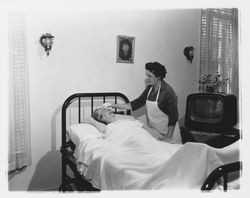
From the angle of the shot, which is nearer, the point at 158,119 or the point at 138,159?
the point at 138,159

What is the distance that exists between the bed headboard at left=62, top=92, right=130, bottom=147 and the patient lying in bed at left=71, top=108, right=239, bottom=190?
223mm

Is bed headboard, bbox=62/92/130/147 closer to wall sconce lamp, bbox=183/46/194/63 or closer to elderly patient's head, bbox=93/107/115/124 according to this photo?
elderly patient's head, bbox=93/107/115/124

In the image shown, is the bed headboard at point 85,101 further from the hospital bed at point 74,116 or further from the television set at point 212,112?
the television set at point 212,112

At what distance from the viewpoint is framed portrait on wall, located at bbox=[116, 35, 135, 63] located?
305 cm

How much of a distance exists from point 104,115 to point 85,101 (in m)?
0.37

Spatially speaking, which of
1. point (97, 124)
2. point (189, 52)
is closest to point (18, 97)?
point (97, 124)

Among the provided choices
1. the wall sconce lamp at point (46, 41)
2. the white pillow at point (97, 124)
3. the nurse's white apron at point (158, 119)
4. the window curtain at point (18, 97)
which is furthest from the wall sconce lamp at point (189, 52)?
the window curtain at point (18, 97)

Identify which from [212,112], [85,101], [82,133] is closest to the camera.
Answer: [82,133]

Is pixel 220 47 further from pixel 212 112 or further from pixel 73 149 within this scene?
pixel 73 149

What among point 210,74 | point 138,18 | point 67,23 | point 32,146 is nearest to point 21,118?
point 32,146

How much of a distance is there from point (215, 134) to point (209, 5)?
162 cm

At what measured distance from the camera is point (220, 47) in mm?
3492

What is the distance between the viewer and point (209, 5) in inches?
65.9

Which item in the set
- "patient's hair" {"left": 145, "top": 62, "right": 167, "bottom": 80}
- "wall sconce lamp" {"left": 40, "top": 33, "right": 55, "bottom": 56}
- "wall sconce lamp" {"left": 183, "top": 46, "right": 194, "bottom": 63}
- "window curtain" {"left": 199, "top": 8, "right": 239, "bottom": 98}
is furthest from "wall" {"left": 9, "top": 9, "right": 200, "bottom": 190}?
"window curtain" {"left": 199, "top": 8, "right": 239, "bottom": 98}
